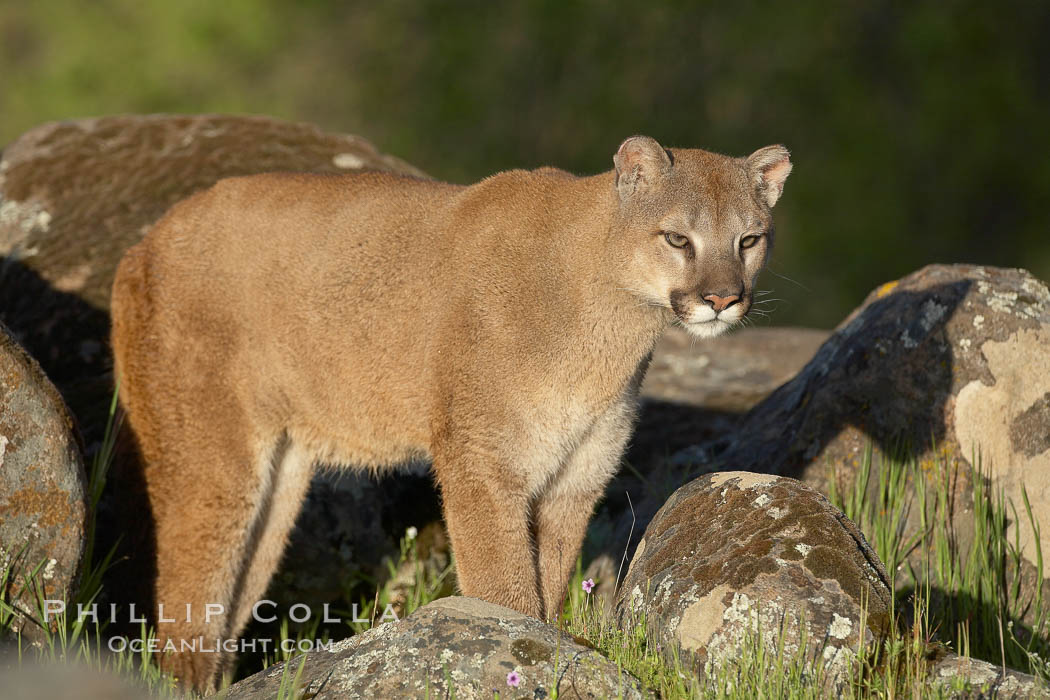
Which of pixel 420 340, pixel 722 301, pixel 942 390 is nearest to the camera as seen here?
pixel 722 301

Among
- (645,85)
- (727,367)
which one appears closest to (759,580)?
(727,367)

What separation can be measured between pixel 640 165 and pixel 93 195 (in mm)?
4110

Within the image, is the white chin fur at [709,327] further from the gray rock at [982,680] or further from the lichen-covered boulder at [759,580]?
the gray rock at [982,680]

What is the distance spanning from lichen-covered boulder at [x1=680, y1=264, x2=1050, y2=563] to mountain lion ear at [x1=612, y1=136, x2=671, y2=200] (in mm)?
1839

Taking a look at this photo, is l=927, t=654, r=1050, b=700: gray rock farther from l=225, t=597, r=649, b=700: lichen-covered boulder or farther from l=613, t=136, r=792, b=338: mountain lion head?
l=613, t=136, r=792, b=338: mountain lion head

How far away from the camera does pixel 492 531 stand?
16.8 feet

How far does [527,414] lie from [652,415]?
308 centimetres

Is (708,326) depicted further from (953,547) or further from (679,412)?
(679,412)

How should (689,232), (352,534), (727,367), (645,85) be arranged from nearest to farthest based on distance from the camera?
(689,232) → (352,534) → (727,367) → (645,85)

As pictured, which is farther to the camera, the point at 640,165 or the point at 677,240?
the point at 640,165

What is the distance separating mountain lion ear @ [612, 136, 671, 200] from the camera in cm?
518

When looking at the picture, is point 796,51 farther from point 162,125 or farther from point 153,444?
point 153,444

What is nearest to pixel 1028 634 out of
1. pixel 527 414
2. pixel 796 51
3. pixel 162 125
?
pixel 527 414

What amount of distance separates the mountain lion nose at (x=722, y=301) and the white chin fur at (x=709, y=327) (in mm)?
84
